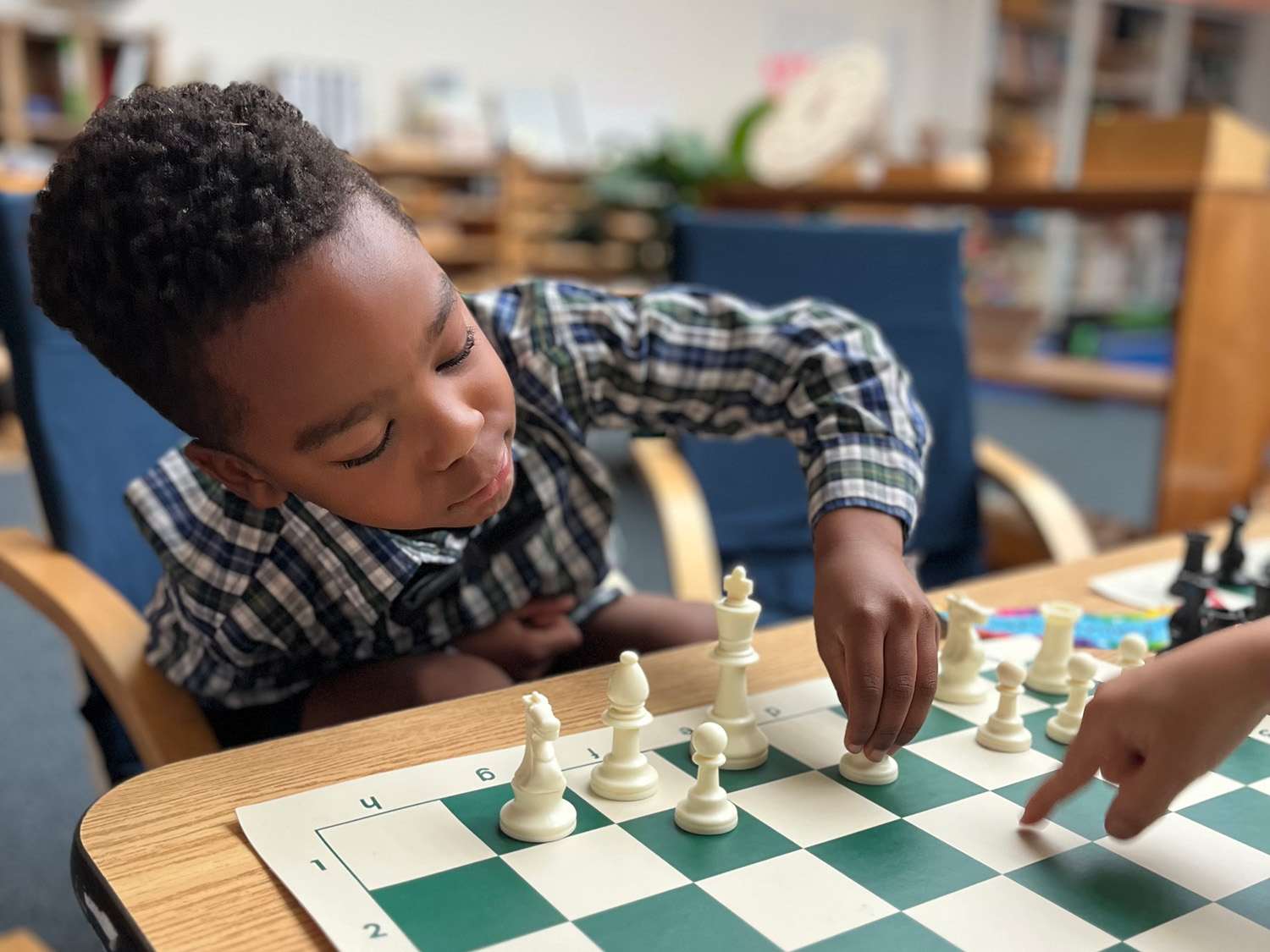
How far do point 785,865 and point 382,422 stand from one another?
33cm

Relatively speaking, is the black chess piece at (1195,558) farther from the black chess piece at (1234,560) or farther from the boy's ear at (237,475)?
the boy's ear at (237,475)

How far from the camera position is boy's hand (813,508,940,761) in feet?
2.22

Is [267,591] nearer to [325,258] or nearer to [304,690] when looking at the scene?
[304,690]

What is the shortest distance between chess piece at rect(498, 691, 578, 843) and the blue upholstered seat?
73 cm

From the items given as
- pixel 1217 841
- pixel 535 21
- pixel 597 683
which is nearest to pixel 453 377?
pixel 597 683

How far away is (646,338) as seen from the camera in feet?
3.42

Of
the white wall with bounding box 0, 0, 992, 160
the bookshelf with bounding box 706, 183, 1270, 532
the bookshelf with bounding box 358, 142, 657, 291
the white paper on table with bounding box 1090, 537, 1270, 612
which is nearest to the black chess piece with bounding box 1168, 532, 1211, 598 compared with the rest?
the white paper on table with bounding box 1090, 537, 1270, 612

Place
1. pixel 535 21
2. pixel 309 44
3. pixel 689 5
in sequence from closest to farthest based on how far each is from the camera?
pixel 309 44 < pixel 535 21 < pixel 689 5

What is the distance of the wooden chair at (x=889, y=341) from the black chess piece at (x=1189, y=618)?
840 mm

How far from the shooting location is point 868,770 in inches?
26.0

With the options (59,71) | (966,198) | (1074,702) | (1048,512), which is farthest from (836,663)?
(59,71)

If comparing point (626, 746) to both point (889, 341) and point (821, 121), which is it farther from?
point (821, 121)

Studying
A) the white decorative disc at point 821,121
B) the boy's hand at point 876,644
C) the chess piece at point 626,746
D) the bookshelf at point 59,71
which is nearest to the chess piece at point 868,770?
the boy's hand at point 876,644

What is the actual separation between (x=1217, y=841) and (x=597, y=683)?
15.3 inches
